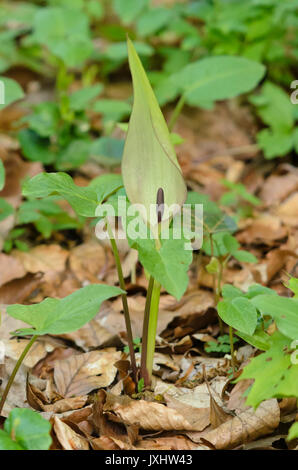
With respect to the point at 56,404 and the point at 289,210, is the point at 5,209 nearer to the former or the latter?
the point at 56,404

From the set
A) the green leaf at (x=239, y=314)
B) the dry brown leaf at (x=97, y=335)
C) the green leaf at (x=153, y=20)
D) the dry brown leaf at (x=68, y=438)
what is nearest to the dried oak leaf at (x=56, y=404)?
the dry brown leaf at (x=68, y=438)

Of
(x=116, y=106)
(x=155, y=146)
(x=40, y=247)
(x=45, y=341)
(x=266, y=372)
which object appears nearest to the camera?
(x=266, y=372)

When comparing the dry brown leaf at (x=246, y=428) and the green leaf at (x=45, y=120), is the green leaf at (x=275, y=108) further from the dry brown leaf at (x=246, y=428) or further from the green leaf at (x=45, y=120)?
the dry brown leaf at (x=246, y=428)

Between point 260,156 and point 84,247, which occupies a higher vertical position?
point 260,156

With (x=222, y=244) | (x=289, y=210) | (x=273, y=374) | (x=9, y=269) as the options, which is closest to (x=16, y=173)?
(x=9, y=269)

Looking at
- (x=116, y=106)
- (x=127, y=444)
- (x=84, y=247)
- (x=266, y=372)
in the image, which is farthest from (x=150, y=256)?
(x=116, y=106)

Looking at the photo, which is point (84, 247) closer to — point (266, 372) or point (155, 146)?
point (155, 146)

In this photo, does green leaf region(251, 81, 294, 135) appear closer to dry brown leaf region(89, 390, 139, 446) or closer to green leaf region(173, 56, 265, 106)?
green leaf region(173, 56, 265, 106)
